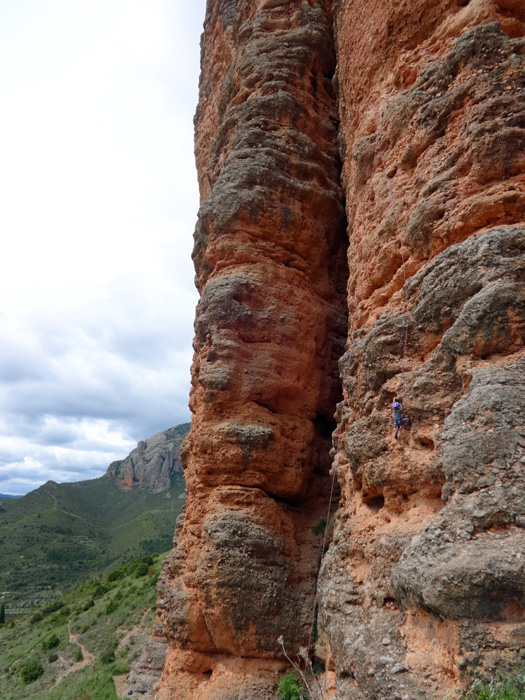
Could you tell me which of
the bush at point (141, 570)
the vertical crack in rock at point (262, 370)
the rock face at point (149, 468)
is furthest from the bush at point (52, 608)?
the rock face at point (149, 468)

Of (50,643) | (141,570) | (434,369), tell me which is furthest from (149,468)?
(434,369)

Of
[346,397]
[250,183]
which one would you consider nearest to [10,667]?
[346,397]

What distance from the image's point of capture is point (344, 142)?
45.0ft

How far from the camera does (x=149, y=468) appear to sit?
114 meters

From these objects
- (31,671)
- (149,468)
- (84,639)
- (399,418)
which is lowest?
(31,671)

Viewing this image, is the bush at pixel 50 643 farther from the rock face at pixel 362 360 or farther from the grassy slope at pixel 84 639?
the rock face at pixel 362 360

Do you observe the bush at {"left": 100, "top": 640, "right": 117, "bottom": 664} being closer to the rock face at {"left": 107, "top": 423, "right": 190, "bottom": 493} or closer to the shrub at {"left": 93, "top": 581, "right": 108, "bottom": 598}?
the shrub at {"left": 93, "top": 581, "right": 108, "bottom": 598}

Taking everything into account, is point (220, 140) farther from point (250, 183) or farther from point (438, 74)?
point (438, 74)

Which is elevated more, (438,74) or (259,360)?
(438,74)

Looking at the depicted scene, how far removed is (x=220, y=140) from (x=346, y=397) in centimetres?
1118

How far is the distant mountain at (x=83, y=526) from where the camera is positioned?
1981 inches

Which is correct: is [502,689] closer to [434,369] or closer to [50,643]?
[434,369]

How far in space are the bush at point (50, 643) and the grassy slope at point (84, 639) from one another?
0.18m

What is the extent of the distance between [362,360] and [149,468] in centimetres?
11375
